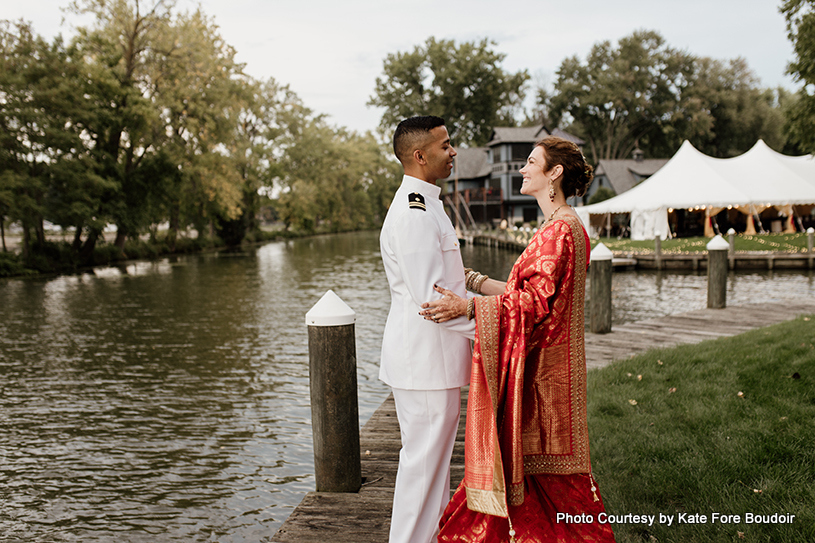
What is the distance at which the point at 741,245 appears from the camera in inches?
1048

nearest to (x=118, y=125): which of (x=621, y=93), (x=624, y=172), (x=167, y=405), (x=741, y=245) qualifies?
(x=167, y=405)

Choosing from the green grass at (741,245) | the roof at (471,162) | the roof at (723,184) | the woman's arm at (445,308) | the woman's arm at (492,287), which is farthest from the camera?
the roof at (471,162)

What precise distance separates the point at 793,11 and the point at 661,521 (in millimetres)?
18794

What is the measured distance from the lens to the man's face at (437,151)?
8.84 feet

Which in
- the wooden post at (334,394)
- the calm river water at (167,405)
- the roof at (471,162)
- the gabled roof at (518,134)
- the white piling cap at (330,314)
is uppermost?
the gabled roof at (518,134)

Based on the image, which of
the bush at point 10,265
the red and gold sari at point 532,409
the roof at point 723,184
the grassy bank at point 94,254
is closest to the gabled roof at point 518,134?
the roof at point 723,184

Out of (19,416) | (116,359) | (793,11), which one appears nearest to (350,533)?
(19,416)

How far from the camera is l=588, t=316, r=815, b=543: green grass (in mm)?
3271

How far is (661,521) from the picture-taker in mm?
3301

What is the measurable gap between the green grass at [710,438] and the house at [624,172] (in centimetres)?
4878

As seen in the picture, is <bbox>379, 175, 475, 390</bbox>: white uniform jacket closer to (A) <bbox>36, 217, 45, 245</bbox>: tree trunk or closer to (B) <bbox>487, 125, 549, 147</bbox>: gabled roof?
(A) <bbox>36, 217, 45, 245</bbox>: tree trunk

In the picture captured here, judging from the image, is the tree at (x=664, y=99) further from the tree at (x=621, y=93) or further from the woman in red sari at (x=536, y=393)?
the woman in red sari at (x=536, y=393)

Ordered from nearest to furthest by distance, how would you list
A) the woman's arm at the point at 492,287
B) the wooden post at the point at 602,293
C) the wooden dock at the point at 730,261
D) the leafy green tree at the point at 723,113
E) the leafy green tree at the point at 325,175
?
1. the woman's arm at the point at 492,287
2. the wooden post at the point at 602,293
3. the wooden dock at the point at 730,261
4. the leafy green tree at the point at 723,113
5. the leafy green tree at the point at 325,175

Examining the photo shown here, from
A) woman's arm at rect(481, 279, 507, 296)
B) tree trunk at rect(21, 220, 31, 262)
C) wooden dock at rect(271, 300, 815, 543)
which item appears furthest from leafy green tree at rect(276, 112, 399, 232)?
woman's arm at rect(481, 279, 507, 296)
